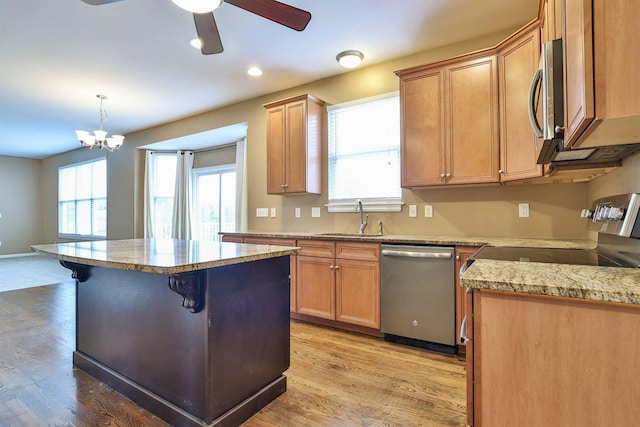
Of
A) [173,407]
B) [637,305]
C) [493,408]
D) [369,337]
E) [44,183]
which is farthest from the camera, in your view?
[44,183]

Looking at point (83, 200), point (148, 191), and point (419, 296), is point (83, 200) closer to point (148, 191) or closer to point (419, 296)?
point (148, 191)

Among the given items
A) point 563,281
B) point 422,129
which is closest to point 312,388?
point 563,281

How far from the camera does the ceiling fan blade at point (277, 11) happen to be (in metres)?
1.89

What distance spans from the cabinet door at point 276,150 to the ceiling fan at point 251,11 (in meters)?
1.49

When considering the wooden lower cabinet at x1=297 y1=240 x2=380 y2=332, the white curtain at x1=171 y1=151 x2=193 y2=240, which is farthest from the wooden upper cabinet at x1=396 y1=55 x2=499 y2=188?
the white curtain at x1=171 y1=151 x2=193 y2=240

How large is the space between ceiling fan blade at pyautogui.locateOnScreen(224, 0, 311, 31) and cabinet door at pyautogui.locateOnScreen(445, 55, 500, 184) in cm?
139

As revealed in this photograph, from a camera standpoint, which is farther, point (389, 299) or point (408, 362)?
point (389, 299)

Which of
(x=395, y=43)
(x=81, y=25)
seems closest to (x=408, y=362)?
(x=395, y=43)

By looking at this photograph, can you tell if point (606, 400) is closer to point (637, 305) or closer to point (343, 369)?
point (637, 305)

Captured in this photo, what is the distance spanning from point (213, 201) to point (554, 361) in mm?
5709

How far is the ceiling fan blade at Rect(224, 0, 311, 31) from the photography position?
1.89 metres

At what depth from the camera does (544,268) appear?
1146 millimetres

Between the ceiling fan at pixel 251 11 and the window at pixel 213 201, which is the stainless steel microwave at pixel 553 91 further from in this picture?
the window at pixel 213 201

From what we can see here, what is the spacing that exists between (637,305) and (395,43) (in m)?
2.85
